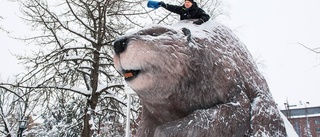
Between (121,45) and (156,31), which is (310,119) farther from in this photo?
(121,45)

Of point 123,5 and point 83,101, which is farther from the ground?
point 123,5

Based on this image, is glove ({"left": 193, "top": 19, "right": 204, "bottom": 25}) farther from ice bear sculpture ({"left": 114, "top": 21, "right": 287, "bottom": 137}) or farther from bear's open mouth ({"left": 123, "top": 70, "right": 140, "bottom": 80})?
bear's open mouth ({"left": 123, "top": 70, "right": 140, "bottom": 80})

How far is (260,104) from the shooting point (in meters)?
2.00

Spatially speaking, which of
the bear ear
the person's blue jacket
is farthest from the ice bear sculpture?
the person's blue jacket

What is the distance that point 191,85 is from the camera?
1.92 metres

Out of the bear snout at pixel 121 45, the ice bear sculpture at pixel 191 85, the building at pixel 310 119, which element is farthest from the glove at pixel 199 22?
the building at pixel 310 119

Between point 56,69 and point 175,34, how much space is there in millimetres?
6555

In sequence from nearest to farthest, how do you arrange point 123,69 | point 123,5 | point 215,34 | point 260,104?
point 123,69, point 260,104, point 215,34, point 123,5

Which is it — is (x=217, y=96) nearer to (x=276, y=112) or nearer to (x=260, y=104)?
(x=260, y=104)

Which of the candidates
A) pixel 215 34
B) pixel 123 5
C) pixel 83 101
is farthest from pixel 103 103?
pixel 215 34

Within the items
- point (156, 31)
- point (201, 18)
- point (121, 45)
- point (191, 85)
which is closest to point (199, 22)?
point (201, 18)

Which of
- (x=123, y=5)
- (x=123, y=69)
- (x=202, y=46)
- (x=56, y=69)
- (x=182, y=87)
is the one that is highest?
(x=123, y=5)

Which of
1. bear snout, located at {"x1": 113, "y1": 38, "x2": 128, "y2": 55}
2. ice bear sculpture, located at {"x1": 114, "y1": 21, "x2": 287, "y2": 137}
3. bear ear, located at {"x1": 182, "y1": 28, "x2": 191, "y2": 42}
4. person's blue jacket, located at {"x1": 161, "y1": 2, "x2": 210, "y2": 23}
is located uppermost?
person's blue jacket, located at {"x1": 161, "y1": 2, "x2": 210, "y2": 23}

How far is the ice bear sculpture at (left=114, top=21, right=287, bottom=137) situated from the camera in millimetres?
1831
